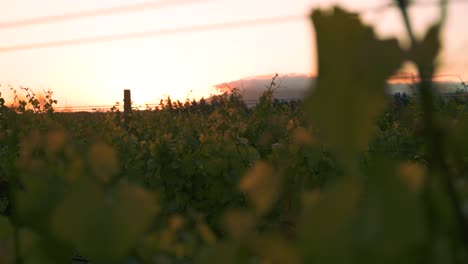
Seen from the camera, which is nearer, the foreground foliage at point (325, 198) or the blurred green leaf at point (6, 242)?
the foreground foliage at point (325, 198)

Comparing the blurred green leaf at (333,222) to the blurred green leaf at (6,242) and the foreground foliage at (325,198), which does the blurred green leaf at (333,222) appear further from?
the blurred green leaf at (6,242)

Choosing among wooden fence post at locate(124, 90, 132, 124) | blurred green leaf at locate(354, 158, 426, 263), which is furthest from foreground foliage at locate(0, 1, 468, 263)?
wooden fence post at locate(124, 90, 132, 124)

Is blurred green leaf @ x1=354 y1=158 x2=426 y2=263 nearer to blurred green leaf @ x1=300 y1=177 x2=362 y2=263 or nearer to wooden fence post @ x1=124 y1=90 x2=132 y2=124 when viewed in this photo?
blurred green leaf @ x1=300 y1=177 x2=362 y2=263

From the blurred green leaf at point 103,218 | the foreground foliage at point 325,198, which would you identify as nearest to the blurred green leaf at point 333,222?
the foreground foliage at point 325,198

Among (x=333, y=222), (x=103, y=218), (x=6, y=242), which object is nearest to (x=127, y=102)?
(x=6, y=242)

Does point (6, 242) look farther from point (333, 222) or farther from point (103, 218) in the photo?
point (333, 222)

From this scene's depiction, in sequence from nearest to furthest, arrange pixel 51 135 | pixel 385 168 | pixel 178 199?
pixel 385 168 → pixel 51 135 → pixel 178 199

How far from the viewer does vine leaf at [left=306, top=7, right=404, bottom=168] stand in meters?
0.41

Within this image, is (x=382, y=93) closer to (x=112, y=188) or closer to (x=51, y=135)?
(x=112, y=188)

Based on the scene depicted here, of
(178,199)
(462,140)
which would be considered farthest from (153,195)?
(178,199)

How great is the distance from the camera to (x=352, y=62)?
1.37ft

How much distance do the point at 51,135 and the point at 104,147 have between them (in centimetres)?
10

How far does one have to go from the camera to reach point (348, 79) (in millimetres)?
414

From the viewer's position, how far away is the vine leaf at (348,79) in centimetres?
41
